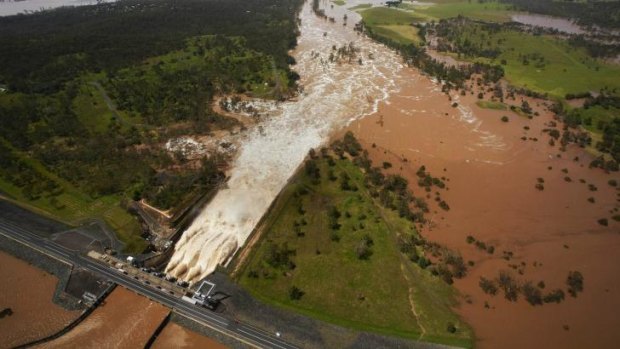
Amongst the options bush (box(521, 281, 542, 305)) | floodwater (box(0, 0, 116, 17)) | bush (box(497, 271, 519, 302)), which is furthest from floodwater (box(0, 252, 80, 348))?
floodwater (box(0, 0, 116, 17))

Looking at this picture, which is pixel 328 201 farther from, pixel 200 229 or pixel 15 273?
pixel 15 273

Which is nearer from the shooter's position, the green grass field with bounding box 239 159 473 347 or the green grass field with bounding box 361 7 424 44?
the green grass field with bounding box 239 159 473 347

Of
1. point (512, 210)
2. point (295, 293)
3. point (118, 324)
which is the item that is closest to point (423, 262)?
point (295, 293)

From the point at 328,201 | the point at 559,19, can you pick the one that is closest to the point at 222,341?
the point at 328,201

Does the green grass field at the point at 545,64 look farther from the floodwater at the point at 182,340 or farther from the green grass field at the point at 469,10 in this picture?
the floodwater at the point at 182,340

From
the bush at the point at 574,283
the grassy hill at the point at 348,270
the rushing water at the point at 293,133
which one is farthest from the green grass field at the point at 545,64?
the grassy hill at the point at 348,270

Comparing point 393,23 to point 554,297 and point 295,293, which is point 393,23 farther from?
point 295,293

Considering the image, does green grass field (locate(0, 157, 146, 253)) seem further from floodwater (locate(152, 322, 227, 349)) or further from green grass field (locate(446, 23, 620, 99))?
green grass field (locate(446, 23, 620, 99))
